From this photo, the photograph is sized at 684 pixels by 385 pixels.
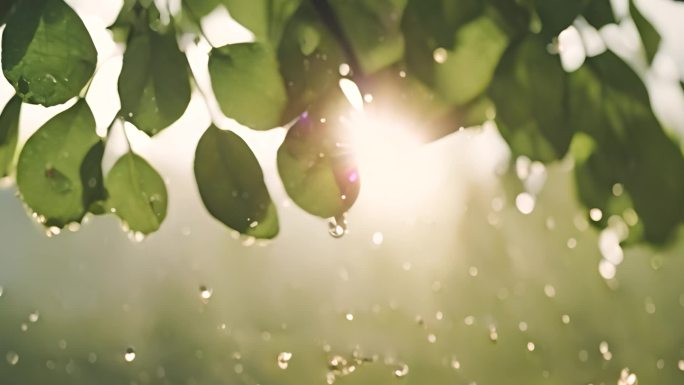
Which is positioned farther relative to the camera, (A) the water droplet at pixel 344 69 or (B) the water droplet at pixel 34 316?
(B) the water droplet at pixel 34 316

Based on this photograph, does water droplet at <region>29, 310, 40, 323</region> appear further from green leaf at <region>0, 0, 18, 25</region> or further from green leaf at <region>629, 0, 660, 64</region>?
green leaf at <region>629, 0, 660, 64</region>

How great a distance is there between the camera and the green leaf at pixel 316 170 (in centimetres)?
47

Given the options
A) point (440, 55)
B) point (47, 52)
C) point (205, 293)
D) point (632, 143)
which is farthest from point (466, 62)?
point (205, 293)

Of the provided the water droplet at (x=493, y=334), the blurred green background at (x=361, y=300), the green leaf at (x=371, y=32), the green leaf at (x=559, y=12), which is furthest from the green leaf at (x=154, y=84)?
the water droplet at (x=493, y=334)

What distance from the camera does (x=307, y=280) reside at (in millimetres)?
1227

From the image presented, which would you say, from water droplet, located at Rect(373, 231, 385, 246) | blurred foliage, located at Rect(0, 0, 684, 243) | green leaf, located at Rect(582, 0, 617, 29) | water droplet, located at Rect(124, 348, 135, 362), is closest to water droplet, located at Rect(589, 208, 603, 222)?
blurred foliage, located at Rect(0, 0, 684, 243)

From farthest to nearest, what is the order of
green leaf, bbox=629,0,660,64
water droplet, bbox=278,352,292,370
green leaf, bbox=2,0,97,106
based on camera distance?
water droplet, bbox=278,352,292,370
green leaf, bbox=629,0,660,64
green leaf, bbox=2,0,97,106

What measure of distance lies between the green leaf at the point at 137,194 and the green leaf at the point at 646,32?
333mm

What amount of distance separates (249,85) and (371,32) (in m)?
0.08

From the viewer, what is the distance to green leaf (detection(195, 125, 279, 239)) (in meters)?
0.46

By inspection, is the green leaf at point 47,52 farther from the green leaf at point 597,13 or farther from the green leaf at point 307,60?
the green leaf at point 597,13

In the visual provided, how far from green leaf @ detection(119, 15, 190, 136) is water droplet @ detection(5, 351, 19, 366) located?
30.3 inches

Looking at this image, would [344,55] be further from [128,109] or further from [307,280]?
[307,280]

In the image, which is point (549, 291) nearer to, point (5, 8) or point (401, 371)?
point (401, 371)
